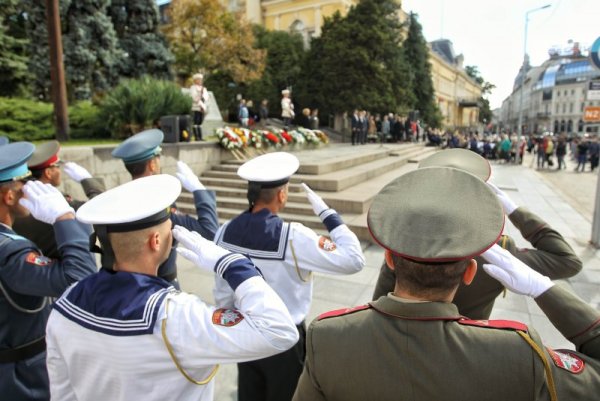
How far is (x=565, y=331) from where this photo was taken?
132 cm

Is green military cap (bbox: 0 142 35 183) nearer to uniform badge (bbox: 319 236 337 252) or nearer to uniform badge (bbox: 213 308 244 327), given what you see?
uniform badge (bbox: 213 308 244 327)

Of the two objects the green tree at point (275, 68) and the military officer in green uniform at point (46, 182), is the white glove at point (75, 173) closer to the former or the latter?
the military officer in green uniform at point (46, 182)

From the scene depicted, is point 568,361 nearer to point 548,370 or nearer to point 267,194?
point 548,370

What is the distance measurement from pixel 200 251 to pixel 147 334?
350 millimetres

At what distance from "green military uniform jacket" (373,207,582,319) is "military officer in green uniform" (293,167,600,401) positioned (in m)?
0.58

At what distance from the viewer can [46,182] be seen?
290cm

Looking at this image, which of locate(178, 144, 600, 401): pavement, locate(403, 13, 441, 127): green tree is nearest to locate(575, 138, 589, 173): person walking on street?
locate(178, 144, 600, 401): pavement

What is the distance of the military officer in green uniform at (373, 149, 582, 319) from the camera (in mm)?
1887

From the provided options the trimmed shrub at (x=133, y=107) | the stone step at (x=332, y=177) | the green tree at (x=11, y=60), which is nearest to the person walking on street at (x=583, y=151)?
the stone step at (x=332, y=177)

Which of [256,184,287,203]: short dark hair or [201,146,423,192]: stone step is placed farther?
[201,146,423,192]: stone step

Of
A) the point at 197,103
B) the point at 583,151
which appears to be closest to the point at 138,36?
the point at 197,103

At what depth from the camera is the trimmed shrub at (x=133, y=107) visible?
1055 centimetres

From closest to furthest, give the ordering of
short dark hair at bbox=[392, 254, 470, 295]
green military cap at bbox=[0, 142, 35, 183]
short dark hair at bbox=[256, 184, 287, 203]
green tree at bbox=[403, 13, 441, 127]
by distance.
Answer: short dark hair at bbox=[392, 254, 470, 295] < green military cap at bbox=[0, 142, 35, 183] < short dark hair at bbox=[256, 184, 287, 203] < green tree at bbox=[403, 13, 441, 127]

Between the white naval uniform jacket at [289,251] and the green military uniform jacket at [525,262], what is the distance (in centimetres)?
36
